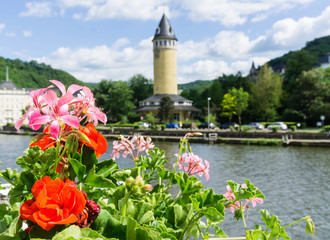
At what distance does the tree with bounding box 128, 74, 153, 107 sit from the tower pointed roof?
53.6ft

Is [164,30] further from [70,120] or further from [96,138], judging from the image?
[70,120]

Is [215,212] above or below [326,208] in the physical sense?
above

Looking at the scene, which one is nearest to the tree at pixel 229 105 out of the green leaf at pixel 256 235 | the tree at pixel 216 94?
the tree at pixel 216 94

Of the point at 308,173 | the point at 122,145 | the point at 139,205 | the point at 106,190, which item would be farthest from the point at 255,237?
the point at 308,173

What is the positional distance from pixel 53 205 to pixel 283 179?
16253 mm

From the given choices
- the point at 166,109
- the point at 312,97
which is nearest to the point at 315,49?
the point at 312,97

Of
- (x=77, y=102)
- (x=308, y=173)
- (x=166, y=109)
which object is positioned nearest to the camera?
(x=77, y=102)

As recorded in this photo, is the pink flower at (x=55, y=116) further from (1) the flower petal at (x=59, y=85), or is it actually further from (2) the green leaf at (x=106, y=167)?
(2) the green leaf at (x=106, y=167)

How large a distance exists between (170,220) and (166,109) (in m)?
54.7

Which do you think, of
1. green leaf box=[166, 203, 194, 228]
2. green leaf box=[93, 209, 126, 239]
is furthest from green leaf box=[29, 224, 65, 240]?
green leaf box=[166, 203, 194, 228]

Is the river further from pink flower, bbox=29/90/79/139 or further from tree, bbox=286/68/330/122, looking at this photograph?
tree, bbox=286/68/330/122

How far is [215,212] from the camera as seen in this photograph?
3.88 feet

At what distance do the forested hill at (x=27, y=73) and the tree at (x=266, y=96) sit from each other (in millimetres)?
72326

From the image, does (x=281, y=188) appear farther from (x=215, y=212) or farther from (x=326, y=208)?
(x=215, y=212)
